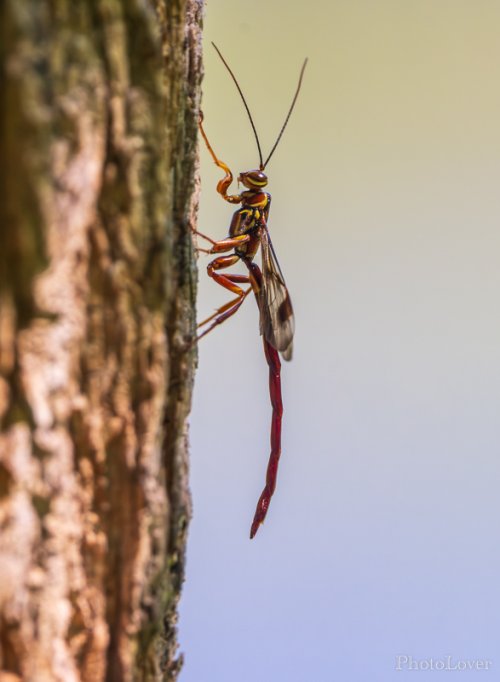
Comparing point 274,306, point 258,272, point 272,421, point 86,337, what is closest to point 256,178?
point 258,272

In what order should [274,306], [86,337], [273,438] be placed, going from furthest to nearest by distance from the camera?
[273,438]
[274,306]
[86,337]

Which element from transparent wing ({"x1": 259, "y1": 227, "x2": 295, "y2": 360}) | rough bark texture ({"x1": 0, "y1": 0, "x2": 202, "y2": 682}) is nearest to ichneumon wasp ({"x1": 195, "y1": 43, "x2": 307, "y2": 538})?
transparent wing ({"x1": 259, "y1": 227, "x2": 295, "y2": 360})

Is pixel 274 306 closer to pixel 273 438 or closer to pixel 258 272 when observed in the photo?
pixel 258 272

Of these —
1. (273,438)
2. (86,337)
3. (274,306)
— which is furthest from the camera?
(273,438)

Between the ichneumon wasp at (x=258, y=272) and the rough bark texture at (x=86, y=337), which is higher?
the ichneumon wasp at (x=258, y=272)

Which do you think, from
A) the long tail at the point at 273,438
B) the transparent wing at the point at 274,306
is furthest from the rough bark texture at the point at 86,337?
the long tail at the point at 273,438

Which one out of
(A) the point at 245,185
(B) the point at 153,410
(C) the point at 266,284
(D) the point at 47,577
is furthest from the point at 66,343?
(A) the point at 245,185

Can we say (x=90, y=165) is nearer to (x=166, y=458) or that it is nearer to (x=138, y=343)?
(x=138, y=343)

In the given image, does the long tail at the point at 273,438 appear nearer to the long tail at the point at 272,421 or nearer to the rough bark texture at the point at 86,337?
the long tail at the point at 272,421
